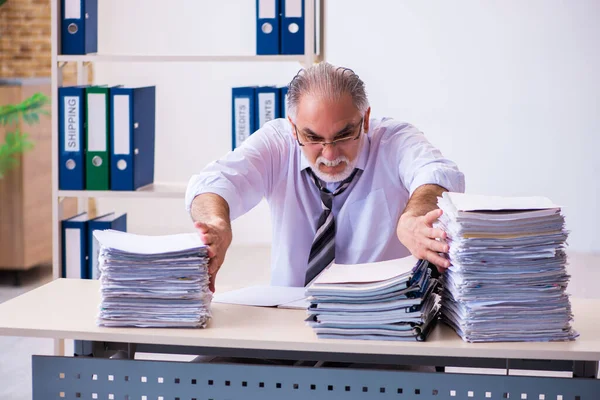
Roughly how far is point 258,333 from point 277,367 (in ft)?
0.26

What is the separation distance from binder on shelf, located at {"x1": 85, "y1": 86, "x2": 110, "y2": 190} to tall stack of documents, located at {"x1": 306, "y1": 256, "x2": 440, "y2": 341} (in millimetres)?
1833

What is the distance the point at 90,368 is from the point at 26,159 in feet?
11.1

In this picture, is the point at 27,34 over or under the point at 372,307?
over

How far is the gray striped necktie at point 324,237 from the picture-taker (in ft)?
7.21

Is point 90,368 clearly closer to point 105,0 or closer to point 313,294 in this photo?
point 313,294

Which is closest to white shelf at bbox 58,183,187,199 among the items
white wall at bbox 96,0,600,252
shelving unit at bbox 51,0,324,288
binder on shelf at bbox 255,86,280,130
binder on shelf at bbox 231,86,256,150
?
shelving unit at bbox 51,0,324,288

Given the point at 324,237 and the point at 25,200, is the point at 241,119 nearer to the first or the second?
the point at 324,237

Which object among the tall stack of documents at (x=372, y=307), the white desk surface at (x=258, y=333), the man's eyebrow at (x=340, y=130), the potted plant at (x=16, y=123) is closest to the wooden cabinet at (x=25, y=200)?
the potted plant at (x=16, y=123)

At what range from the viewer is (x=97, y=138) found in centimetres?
317

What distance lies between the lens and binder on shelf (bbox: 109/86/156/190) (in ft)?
10.3

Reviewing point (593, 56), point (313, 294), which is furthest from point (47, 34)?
point (313, 294)

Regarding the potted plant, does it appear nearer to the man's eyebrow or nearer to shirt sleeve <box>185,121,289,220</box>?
shirt sleeve <box>185,121,289,220</box>

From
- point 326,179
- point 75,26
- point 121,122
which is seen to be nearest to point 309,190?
point 326,179

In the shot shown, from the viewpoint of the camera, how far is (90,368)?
1.66 meters
